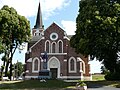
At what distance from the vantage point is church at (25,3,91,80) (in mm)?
59594

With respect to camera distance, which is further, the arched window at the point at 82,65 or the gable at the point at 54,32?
the gable at the point at 54,32

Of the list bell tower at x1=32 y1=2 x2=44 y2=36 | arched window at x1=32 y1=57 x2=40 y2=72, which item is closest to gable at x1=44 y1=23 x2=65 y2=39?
arched window at x1=32 y1=57 x2=40 y2=72

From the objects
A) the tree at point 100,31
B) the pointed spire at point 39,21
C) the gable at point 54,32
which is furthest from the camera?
the pointed spire at point 39,21

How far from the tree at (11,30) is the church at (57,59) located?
222 inches

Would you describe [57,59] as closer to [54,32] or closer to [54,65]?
[54,65]

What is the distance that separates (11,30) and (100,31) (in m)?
22.8

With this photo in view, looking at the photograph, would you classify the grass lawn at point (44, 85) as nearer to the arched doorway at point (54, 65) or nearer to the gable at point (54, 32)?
the arched doorway at point (54, 65)

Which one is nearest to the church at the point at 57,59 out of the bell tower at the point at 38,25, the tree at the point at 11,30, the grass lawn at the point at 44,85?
the tree at the point at 11,30

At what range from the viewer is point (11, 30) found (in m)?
52.7

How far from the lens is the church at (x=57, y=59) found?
59594 mm

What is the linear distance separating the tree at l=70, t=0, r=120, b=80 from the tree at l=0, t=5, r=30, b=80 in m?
16.5

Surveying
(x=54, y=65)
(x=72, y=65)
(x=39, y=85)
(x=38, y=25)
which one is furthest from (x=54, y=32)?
(x=39, y=85)

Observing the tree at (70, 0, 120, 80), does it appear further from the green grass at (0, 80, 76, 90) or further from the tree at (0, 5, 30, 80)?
the tree at (0, 5, 30, 80)

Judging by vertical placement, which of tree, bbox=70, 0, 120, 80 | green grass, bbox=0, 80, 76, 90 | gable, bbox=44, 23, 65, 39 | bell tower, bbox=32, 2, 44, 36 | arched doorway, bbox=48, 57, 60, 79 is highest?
bell tower, bbox=32, 2, 44, 36
